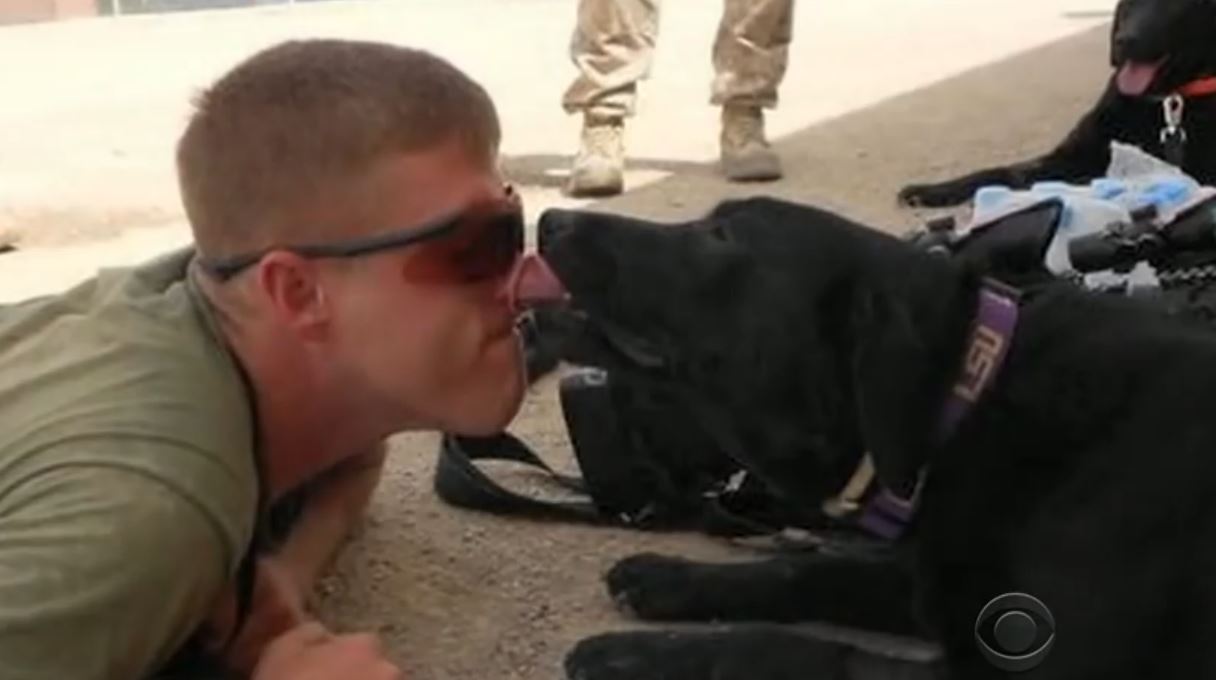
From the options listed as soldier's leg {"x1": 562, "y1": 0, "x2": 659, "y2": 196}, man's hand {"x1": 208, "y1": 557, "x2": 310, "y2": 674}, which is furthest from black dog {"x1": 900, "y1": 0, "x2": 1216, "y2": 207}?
man's hand {"x1": 208, "y1": 557, "x2": 310, "y2": 674}

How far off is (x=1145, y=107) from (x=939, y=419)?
2.98 meters

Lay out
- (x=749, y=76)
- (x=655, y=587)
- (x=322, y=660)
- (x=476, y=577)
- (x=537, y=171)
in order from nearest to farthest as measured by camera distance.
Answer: (x=322, y=660) → (x=655, y=587) → (x=476, y=577) → (x=749, y=76) → (x=537, y=171)

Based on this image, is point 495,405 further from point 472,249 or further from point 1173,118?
point 1173,118

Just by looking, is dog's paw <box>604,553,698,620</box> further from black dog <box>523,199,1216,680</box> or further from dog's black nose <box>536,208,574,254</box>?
dog's black nose <box>536,208,574,254</box>

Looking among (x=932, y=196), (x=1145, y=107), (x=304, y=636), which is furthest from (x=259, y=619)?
(x=1145, y=107)

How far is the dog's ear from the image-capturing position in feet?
7.11

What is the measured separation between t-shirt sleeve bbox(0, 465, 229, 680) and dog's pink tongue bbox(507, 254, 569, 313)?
19.0 inches

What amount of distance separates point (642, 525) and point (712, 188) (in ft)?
8.31

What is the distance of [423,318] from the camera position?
7.13 ft

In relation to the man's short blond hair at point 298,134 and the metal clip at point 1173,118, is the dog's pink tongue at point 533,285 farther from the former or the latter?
the metal clip at point 1173,118

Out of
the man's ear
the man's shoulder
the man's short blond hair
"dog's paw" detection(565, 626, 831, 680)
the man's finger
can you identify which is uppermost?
the man's short blond hair

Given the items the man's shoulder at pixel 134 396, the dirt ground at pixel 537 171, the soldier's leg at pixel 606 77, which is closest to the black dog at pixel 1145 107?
the dirt ground at pixel 537 171

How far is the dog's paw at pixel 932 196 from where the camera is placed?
16.3 ft

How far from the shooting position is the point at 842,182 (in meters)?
5.48
